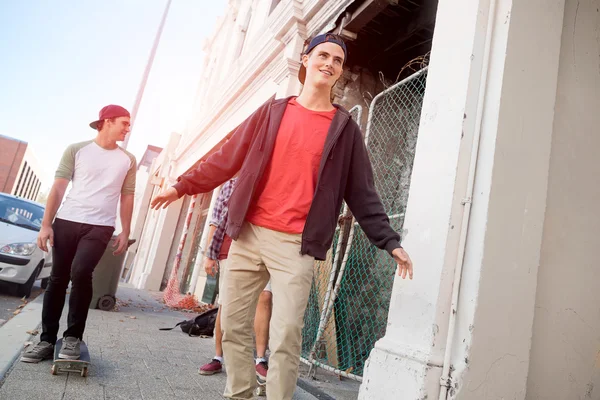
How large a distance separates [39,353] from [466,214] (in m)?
3.02

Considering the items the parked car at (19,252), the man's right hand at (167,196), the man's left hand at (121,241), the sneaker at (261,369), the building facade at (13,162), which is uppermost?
the building facade at (13,162)

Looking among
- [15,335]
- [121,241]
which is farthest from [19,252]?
[121,241]

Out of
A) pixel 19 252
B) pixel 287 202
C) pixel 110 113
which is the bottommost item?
pixel 19 252

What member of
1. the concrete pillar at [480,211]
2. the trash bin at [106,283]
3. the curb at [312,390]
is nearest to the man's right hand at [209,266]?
the curb at [312,390]

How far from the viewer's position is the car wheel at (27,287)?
24.4ft

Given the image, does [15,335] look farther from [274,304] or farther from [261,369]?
[274,304]

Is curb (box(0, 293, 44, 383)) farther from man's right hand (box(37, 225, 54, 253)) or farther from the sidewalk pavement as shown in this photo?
man's right hand (box(37, 225, 54, 253))

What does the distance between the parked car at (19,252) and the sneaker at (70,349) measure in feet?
16.0

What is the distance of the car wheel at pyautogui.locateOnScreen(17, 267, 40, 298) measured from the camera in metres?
7.45

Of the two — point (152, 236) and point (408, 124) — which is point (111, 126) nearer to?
point (408, 124)

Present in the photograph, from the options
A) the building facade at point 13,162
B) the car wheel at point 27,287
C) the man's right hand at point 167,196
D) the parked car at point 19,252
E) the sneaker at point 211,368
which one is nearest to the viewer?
the man's right hand at point 167,196

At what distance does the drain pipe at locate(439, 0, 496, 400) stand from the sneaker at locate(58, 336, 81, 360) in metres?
2.30

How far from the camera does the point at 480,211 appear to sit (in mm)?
2648

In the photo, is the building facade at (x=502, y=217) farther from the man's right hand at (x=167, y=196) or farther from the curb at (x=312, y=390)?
the man's right hand at (x=167, y=196)
